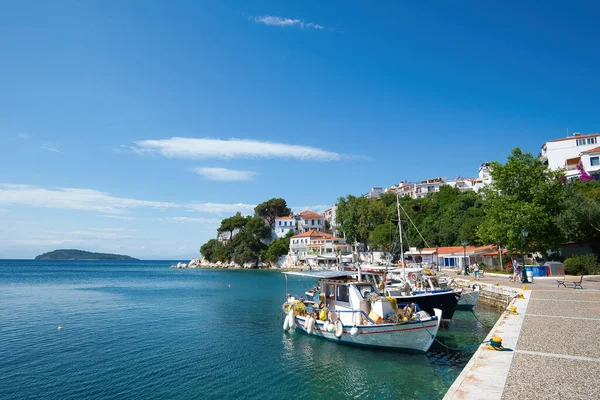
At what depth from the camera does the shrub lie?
33.4 meters

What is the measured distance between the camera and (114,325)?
23.8 metres

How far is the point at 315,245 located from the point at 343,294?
78.4 metres

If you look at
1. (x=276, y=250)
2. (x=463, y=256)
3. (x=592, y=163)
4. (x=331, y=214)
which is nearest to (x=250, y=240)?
(x=276, y=250)

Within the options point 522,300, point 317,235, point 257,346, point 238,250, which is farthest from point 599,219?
point 238,250

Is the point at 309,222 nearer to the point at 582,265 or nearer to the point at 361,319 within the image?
the point at 582,265

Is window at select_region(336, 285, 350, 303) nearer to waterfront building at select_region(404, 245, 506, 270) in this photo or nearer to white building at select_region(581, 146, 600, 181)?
waterfront building at select_region(404, 245, 506, 270)

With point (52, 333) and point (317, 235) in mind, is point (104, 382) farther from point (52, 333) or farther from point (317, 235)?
point (317, 235)

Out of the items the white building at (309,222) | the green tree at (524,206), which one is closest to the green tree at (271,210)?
the white building at (309,222)

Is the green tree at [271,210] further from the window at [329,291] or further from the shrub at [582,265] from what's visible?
the window at [329,291]

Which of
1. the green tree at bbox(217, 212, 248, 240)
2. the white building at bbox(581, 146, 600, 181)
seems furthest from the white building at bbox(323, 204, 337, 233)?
the white building at bbox(581, 146, 600, 181)

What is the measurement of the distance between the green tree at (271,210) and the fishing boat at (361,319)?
334ft

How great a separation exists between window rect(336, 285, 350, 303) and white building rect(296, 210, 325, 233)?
9743 cm

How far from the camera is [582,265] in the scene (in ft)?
111

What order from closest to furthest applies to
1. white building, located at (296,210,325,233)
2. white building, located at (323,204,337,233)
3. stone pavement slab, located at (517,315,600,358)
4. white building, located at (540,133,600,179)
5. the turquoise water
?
stone pavement slab, located at (517,315,600,358), the turquoise water, white building, located at (540,133,600,179), white building, located at (296,210,325,233), white building, located at (323,204,337,233)
